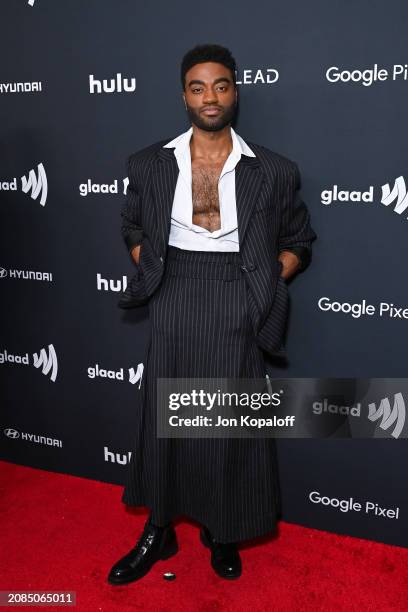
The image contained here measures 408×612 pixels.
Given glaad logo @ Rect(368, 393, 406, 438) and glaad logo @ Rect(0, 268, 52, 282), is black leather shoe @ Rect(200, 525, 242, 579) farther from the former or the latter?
glaad logo @ Rect(0, 268, 52, 282)

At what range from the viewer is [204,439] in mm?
2533

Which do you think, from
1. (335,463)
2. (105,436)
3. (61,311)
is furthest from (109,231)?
(335,463)

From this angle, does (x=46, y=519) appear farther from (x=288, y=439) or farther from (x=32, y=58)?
(x=32, y=58)

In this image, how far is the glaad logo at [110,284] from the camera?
3006mm

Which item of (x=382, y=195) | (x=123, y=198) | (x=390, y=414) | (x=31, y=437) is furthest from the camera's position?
(x=31, y=437)

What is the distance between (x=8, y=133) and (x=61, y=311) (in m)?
0.91

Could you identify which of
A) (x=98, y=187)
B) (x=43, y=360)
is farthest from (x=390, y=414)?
(x=43, y=360)

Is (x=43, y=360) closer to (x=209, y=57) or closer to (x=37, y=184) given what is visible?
(x=37, y=184)

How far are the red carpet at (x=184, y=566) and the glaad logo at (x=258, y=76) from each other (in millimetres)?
1993

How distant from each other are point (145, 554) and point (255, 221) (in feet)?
4.75

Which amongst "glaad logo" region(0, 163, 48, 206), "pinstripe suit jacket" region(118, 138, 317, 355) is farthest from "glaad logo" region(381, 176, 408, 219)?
"glaad logo" region(0, 163, 48, 206)

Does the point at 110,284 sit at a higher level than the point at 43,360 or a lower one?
higher

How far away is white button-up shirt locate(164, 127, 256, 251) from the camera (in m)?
2.35

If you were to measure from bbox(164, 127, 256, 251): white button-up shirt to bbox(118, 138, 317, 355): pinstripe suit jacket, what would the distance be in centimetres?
3
